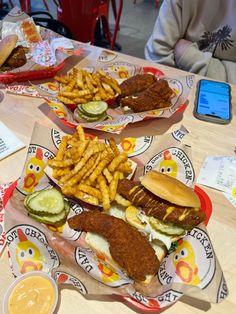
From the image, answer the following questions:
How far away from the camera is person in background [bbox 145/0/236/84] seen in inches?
93.0

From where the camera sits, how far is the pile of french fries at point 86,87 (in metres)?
1.80

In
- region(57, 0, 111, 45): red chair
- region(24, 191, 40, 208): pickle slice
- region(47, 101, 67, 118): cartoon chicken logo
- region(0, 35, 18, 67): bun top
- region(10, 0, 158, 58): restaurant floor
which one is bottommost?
region(10, 0, 158, 58): restaurant floor

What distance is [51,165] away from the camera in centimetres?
137

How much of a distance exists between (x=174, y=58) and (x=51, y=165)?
1.58 meters

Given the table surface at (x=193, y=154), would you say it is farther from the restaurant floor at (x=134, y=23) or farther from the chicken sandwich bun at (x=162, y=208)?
the restaurant floor at (x=134, y=23)

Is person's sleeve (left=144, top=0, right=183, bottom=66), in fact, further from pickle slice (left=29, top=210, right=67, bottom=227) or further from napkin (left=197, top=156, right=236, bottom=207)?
pickle slice (left=29, top=210, right=67, bottom=227)

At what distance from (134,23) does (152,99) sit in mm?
4436

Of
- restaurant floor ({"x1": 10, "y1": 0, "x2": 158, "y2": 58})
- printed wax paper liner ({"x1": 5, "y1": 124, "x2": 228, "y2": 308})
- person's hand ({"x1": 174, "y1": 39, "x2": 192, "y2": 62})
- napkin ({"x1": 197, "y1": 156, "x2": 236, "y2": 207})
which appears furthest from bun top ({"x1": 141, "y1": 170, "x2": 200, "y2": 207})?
restaurant floor ({"x1": 10, "y1": 0, "x2": 158, "y2": 58})

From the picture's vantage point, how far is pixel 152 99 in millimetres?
1804

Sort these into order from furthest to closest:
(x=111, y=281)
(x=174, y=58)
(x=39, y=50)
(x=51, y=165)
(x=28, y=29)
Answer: (x=174, y=58) → (x=28, y=29) → (x=39, y=50) → (x=51, y=165) → (x=111, y=281)

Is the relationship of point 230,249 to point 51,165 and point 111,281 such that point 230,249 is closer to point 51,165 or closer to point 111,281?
point 111,281

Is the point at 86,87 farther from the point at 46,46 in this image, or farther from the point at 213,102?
the point at 213,102

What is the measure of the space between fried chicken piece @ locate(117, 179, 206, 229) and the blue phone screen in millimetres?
750

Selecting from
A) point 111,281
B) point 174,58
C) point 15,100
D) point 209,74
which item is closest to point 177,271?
point 111,281
